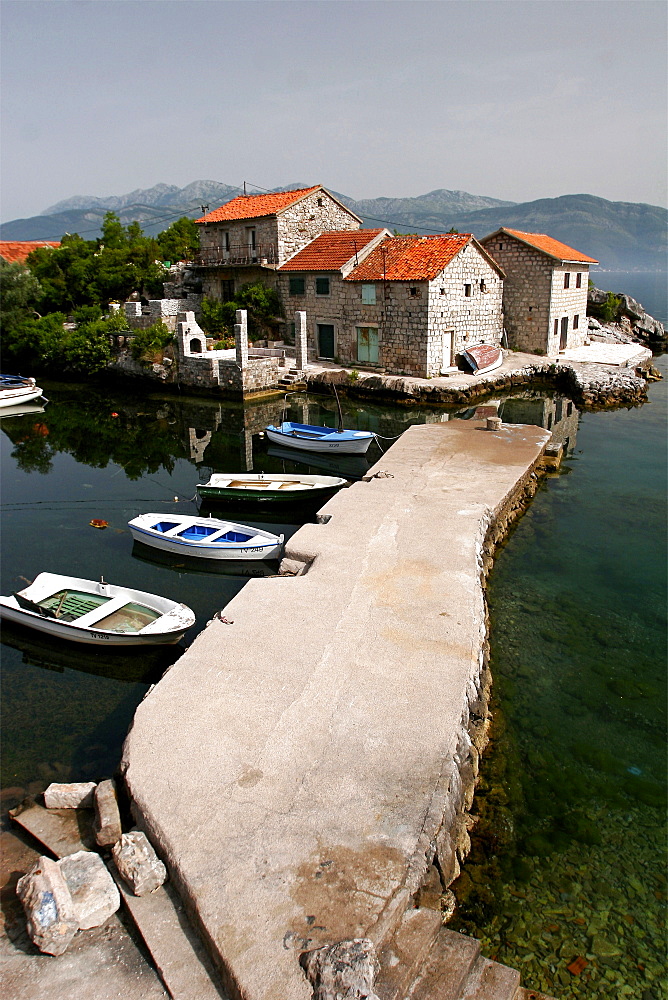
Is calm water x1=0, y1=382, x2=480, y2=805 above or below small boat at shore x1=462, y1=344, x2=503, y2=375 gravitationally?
below

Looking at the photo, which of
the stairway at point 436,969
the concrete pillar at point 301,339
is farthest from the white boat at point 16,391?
Result: the stairway at point 436,969

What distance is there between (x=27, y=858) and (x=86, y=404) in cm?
2696

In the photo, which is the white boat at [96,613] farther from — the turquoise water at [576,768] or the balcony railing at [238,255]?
the balcony railing at [238,255]

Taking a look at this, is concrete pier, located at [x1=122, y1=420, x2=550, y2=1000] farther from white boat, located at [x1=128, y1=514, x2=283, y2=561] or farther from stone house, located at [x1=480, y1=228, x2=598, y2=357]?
stone house, located at [x1=480, y1=228, x2=598, y2=357]

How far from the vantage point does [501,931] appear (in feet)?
20.9

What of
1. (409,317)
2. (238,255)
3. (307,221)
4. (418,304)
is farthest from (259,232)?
(418,304)

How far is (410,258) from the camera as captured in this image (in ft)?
99.0

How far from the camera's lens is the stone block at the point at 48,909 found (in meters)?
5.34

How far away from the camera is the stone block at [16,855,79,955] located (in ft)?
17.5

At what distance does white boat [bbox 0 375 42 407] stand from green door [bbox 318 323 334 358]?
1328cm

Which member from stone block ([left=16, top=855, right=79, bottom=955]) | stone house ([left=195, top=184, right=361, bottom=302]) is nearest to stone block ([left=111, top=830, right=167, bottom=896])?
stone block ([left=16, top=855, right=79, bottom=955])

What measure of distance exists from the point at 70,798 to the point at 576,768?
19.3 feet

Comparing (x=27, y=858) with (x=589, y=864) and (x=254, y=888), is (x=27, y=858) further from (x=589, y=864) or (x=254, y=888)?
(x=589, y=864)

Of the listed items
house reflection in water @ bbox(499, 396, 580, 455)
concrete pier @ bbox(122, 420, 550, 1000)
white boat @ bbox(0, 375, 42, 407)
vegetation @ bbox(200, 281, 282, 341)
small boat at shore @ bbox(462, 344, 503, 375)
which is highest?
vegetation @ bbox(200, 281, 282, 341)
